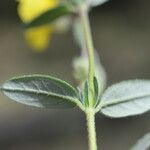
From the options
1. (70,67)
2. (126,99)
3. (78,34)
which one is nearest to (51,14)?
(78,34)

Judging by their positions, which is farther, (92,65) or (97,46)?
(97,46)

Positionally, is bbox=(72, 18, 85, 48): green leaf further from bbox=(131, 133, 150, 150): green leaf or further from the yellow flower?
bbox=(131, 133, 150, 150): green leaf

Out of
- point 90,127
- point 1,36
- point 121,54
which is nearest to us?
Answer: point 90,127

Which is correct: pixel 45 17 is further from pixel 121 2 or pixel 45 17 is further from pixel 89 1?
pixel 121 2

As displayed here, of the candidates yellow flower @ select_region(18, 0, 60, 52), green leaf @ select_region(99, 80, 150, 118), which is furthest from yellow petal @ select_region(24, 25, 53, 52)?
green leaf @ select_region(99, 80, 150, 118)

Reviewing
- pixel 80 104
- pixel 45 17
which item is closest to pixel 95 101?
pixel 80 104
